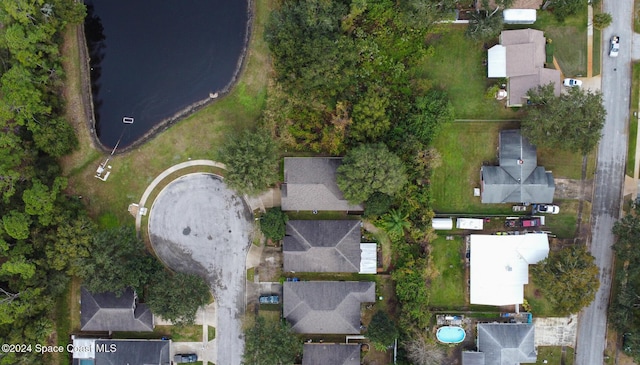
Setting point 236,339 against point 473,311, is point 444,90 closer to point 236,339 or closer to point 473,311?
point 473,311

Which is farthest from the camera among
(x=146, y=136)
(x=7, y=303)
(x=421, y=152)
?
(x=146, y=136)

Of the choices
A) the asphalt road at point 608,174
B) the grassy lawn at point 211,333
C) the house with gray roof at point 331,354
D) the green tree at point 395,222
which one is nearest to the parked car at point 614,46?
the asphalt road at point 608,174

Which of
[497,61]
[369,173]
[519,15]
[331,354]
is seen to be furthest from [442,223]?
[519,15]

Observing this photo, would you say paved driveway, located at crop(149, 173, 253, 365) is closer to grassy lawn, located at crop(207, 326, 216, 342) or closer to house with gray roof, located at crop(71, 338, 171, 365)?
grassy lawn, located at crop(207, 326, 216, 342)

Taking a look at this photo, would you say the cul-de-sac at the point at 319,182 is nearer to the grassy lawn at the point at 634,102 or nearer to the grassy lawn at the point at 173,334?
the grassy lawn at the point at 634,102

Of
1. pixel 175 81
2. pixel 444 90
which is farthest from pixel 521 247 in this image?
pixel 175 81

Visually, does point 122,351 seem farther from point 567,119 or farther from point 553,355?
point 567,119
